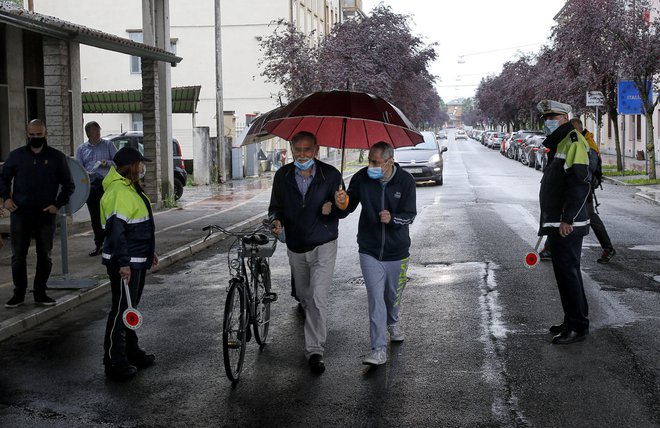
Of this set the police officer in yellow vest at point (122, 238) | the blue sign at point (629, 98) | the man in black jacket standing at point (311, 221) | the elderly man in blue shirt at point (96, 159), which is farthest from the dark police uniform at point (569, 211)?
the blue sign at point (629, 98)

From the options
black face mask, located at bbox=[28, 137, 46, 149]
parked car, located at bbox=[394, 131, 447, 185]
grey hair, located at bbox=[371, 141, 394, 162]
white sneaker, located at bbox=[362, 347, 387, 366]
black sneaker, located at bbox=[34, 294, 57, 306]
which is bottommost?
white sneaker, located at bbox=[362, 347, 387, 366]

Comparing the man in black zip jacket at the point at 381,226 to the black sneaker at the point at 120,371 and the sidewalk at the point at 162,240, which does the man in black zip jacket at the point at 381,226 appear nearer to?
the black sneaker at the point at 120,371

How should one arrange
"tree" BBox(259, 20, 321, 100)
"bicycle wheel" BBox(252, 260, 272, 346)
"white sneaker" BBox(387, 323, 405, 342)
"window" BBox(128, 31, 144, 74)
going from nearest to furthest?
"bicycle wheel" BBox(252, 260, 272, 346) → "white sneaker" BBox(387, 323, 405, 342) → "tree" BBox(259, 20, 321, 100) → "window" BBox(128, 31, 144, 74)

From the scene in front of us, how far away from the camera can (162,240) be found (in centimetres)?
1442

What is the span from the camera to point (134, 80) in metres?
45.9

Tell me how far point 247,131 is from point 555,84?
1282 inches

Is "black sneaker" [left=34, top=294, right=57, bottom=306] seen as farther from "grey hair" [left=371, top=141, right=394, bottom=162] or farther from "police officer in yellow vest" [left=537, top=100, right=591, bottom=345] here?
"police officer in yellow vest" [left=537, top=100, right=591, bottom=345]

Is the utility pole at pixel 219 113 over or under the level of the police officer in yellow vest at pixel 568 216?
over

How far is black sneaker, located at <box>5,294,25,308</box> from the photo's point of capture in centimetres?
874

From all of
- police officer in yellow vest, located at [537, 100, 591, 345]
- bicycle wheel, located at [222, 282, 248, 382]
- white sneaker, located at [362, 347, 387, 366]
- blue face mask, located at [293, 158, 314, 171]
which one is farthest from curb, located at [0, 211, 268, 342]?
police officer in yellow vest, located at [537, 100, 591, 345]

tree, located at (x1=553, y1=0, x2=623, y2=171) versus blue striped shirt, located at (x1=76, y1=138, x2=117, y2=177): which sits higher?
tree, located at (x1=553, y1=0, x2=623, y2=171)

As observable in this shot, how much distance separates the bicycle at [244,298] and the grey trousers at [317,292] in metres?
0.33

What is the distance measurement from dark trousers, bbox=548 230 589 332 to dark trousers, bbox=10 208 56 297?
4837 mm

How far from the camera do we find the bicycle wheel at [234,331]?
239 inches
